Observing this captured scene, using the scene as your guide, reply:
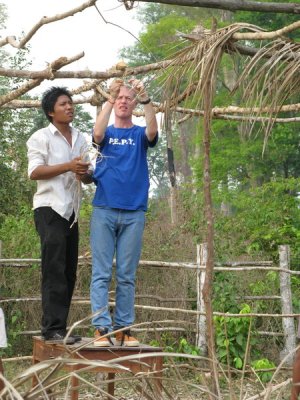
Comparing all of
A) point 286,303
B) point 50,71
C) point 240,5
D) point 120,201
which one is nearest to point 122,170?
point 120,201

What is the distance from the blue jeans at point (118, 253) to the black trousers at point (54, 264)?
0.17 meters

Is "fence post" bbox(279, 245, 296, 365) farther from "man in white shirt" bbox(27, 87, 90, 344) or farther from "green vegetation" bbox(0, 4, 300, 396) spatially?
"man in white shirt" bbox(27, 87, 90, 344)

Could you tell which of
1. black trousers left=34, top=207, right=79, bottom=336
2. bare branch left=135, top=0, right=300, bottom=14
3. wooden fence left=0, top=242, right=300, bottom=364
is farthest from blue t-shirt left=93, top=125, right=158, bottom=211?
wooden fence left=0, top=242, right=300, bottom=364

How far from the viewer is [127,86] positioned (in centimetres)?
549

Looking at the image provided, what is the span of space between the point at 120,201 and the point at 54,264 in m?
0.51

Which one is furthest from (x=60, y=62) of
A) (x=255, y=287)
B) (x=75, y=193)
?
(x=255, y=287)

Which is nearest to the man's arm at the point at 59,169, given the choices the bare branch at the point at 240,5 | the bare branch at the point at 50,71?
the bare branch at the point at 50,71

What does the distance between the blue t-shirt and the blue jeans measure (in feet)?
0.21

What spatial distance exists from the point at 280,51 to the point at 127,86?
5.15 feet

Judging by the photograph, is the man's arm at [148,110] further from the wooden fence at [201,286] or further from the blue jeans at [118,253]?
the wooden fence at [201,286]

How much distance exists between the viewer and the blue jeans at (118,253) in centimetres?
552

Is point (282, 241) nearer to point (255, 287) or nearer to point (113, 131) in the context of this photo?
point (255, 287)

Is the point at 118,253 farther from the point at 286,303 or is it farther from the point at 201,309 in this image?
the point at 286,303

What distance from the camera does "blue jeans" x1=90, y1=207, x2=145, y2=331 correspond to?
18.1 ft
